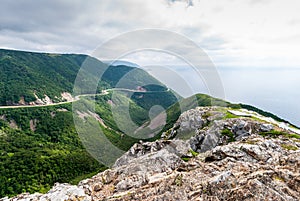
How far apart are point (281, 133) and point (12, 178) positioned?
152 m

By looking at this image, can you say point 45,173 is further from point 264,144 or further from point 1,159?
point 264,144

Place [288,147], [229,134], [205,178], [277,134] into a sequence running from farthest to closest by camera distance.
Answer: [229,134] → [277,134] → [288,147] → [205,178]

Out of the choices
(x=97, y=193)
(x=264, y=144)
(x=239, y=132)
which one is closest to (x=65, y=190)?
(x=97, y=193)

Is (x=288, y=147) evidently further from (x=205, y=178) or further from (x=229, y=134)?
(x=229, y=134)

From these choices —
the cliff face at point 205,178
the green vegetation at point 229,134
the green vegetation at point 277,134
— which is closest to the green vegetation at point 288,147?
the cliff face at point 205,178

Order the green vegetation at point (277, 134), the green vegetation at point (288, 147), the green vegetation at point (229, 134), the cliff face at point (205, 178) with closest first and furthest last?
the cliff face at point (205, 178) → the green vegetation at point (288, 147) → the green vegetation at point (277, 134) → the green vegetation at point (229, 134)

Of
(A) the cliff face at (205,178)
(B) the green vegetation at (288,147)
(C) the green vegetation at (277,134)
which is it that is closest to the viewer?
(A) the cliff face at (205,178)

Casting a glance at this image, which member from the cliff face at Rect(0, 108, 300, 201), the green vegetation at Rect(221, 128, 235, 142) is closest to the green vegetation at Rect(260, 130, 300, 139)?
the green vegetation at Rect(221, 128, 235, 142)

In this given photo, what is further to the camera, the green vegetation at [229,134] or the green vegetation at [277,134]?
the green vegetation at [229,134]

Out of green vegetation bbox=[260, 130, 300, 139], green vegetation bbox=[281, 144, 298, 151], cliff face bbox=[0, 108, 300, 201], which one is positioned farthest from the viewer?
green vegetation bbox=[260, 130, 300, 139]

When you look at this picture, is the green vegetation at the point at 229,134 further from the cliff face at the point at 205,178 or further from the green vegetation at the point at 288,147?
the green vegetation at the point at 288,147

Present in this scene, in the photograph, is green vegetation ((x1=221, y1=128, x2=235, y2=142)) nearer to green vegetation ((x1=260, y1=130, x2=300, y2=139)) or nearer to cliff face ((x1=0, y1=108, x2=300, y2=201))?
green vegetation ((x1=260, y1=130, x2=300, y2=139))

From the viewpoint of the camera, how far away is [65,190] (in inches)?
1129

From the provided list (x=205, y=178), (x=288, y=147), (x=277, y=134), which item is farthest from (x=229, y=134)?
(x=205, y=178)
